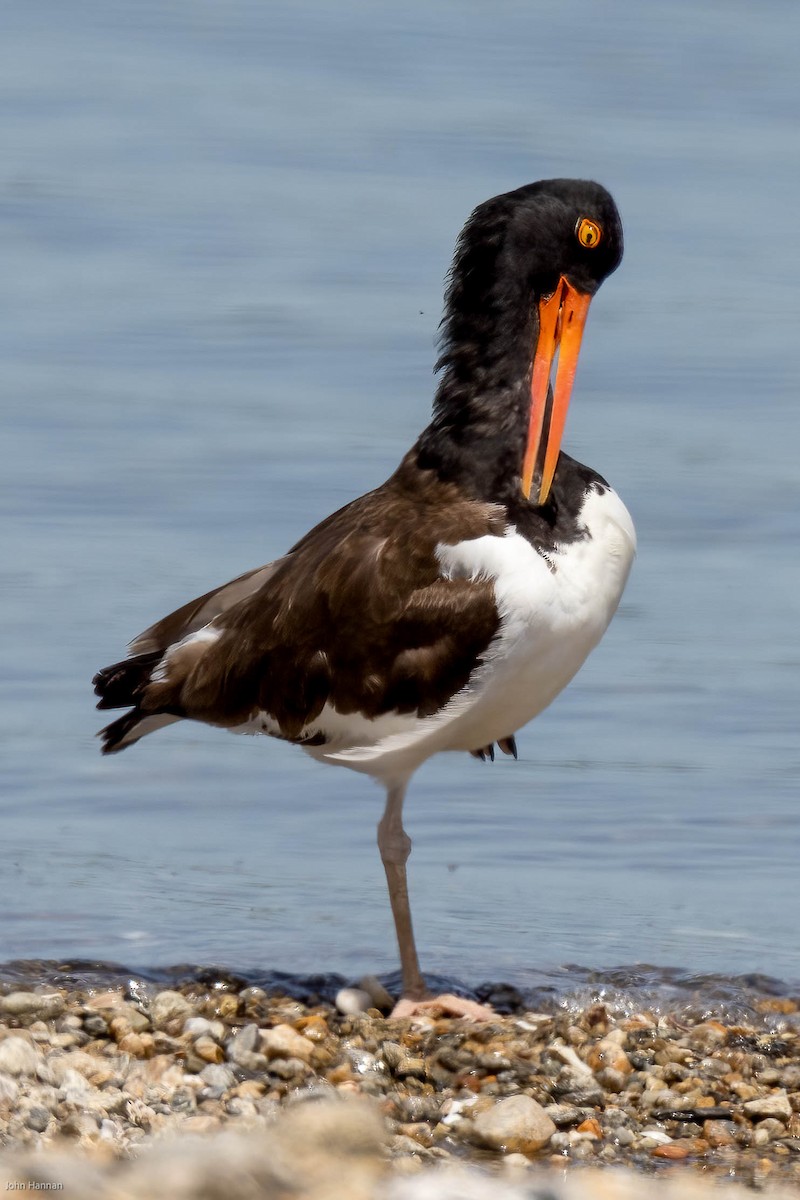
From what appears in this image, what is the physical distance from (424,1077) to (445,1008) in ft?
1.94

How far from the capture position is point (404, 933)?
6602 millimetres

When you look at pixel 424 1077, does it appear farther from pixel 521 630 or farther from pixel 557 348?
pixel 557 348

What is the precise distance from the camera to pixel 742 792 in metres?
8.43

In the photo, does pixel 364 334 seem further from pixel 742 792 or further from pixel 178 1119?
pixel 178 1119

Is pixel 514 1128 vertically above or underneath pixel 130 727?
underneath

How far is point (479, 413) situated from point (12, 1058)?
7.82 feet

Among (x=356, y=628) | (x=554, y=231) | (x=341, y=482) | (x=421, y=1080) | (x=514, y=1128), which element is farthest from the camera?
(x=341, y=482)

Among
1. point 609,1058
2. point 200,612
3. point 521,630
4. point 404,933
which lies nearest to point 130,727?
point 200,612

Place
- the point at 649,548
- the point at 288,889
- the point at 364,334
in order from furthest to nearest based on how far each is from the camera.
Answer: the point at 364,334 < the point at 649,548 < the point at 288,889

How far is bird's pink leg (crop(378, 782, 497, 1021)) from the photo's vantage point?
20.8ft

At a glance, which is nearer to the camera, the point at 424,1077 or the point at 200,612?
the point at 424,1077

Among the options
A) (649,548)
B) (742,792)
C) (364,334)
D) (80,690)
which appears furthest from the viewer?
(364,334)

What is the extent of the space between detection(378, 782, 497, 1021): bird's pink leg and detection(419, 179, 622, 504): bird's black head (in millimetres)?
1100

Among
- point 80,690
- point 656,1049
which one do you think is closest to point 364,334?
point 80,690
